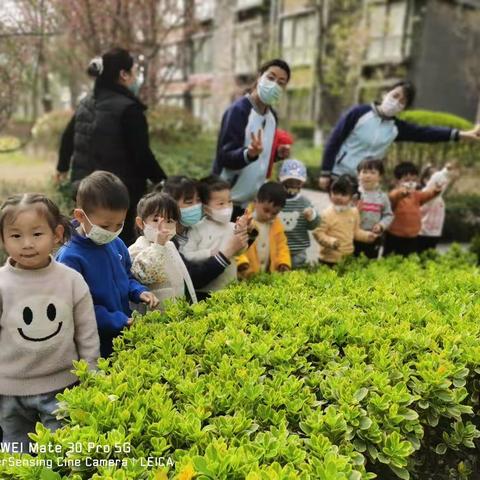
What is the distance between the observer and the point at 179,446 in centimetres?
161

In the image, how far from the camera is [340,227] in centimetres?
424

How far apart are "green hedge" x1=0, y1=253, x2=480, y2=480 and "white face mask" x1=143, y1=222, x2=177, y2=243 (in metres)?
0.37

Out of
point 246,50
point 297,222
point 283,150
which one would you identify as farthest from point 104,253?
point 246,50

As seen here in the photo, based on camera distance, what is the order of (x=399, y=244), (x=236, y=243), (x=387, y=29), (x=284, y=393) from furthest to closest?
(x=387, y=29) → (x=399, y=244) → (x=236, y=243) → (x=284, y=393)

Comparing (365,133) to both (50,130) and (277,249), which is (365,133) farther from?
(50,130)

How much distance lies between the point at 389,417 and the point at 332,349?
0.43 m

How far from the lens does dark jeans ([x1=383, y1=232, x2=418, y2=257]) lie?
15.9ft

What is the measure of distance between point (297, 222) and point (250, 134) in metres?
0.74

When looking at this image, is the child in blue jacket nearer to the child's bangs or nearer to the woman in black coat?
the child's bangs

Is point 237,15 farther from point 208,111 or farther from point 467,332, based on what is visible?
point 467,332

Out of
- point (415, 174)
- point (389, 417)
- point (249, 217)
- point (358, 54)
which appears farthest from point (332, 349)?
point (358, 54)

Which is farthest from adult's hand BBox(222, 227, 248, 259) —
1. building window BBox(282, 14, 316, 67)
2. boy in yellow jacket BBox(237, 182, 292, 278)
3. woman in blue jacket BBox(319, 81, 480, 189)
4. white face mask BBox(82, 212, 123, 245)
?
building window BBox(282, 14, 316, 67)

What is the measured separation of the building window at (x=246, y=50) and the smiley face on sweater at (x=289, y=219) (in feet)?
56.5

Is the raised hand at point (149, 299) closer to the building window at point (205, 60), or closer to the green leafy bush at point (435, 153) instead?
the green leafy bush at point (435, 153)
